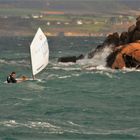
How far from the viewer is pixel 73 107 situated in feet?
171

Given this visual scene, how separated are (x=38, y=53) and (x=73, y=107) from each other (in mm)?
17705

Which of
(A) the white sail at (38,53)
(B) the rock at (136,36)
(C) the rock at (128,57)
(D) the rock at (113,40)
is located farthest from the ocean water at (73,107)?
(D) the rock at (113,40)

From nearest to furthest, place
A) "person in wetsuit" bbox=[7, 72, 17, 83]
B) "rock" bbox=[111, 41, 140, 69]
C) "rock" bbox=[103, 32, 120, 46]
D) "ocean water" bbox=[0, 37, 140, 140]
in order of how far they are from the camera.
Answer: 1. "ocean water" bbox=[0, 37, 140, 140]
2. "person in wetsuit" bbox=[7, 72, 17, 83]
3. "rock" bbox=[111, 41, 140, 69]
4. "rock" bbox=[103, 32, 120, 46]

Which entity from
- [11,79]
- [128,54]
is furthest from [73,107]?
[128,54]

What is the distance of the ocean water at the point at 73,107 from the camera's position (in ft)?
140

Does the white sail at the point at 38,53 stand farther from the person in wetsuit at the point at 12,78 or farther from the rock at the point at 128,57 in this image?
the rock at the point at 128,57

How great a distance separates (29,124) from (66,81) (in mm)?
26064

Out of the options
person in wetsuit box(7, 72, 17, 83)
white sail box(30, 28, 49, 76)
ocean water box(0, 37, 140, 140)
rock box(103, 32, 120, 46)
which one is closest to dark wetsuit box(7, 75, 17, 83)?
person in wetsuit box(7, 72, 17, 83)

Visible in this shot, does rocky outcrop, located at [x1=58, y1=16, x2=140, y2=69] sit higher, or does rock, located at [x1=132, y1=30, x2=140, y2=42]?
rock, located at [x1=132, y1=30, x2=140, y2=42]

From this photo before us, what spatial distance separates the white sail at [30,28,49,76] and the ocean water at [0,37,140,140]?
5.03ft

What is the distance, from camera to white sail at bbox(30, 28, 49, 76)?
67.9 meters

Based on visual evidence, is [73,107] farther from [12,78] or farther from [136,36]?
[136,36]

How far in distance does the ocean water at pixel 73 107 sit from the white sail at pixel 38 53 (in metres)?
1.53

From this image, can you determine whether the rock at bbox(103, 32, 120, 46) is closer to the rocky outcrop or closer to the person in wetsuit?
the rocky outcrop
